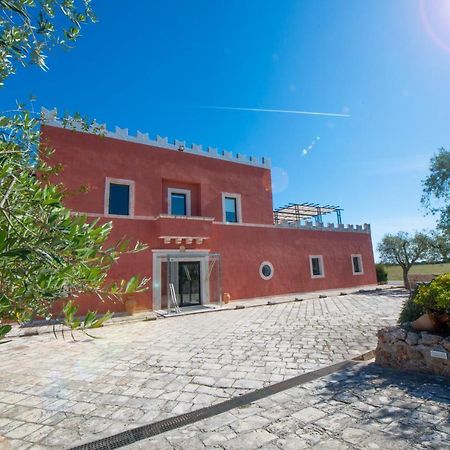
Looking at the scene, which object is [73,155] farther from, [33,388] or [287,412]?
[287,412]

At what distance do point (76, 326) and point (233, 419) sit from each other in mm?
2375

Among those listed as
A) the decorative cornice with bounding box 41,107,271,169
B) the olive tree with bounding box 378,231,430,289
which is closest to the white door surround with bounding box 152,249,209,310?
the decorative cornice with bounding box 41,107,271,169

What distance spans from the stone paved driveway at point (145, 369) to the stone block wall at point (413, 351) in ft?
2.78

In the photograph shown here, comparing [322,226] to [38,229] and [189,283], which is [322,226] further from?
[38,229]

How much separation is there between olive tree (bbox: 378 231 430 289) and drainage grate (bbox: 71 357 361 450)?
70.3 ft

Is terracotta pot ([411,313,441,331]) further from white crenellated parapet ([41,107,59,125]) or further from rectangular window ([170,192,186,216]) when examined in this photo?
rectangular window ([170,192,186,216])

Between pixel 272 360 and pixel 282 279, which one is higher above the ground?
pixel 282 279

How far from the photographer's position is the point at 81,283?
209cm

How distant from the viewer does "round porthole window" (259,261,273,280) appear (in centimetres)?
1521

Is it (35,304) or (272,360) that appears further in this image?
(272,360)

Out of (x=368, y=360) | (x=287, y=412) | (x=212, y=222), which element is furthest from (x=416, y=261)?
(x=287, y=412)

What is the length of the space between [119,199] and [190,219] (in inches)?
131

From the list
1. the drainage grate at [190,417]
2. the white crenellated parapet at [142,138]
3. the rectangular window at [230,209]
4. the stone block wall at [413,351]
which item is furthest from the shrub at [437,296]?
the white crenellated parapet at [142,138]

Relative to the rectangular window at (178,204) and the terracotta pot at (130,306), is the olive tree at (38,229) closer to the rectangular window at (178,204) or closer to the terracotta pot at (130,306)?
the terracotta pot at (130,306)
